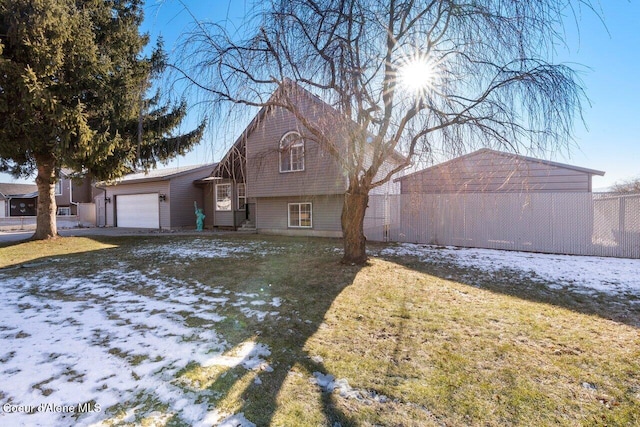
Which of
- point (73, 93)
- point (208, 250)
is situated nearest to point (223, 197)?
point (208, 250)

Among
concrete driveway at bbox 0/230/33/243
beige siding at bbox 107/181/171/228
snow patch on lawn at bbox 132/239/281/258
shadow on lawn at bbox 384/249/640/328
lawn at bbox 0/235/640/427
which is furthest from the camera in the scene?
beige siding at bbox 107/181/171/228

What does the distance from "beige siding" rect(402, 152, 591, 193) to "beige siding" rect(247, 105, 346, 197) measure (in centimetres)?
→ 396

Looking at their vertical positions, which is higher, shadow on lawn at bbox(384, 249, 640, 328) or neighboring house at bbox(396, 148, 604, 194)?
neighboring house at bbox(396, 148, 604, 194)

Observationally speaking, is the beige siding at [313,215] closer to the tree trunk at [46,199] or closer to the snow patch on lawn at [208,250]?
the snow patch on lawn at [208,250]

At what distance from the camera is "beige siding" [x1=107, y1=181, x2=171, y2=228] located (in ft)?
58.1

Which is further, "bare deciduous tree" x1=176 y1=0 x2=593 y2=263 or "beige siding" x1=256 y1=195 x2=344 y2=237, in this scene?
"beige siding" x1=256 y1=195 x2=344 y2=237

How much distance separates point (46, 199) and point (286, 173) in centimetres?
900

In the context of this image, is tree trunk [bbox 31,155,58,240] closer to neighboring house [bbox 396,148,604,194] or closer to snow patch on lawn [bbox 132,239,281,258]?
snow patch on lawn [bbox 132,239,281,258]

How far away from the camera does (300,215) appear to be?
14.1 m

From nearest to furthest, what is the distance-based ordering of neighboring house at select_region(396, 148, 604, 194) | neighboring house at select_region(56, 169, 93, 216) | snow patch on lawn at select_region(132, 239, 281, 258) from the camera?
neighboring house at select_region(396, 148, 604, 194), snow patch on lawn at select_region(132, 239, 281, 258), neighboring house at select_region(56, 169, 93, 216)

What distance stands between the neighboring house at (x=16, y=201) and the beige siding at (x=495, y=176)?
41.1 m

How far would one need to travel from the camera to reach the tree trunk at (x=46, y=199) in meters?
Result: 11.4

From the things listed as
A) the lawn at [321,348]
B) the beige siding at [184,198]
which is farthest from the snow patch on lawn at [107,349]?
the beige siding at [184,198]

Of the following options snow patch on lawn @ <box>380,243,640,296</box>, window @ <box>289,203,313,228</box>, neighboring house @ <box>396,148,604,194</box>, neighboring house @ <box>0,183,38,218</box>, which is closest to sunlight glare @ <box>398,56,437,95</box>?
→ neighboring house @ <box>396,148,604,194</box>
